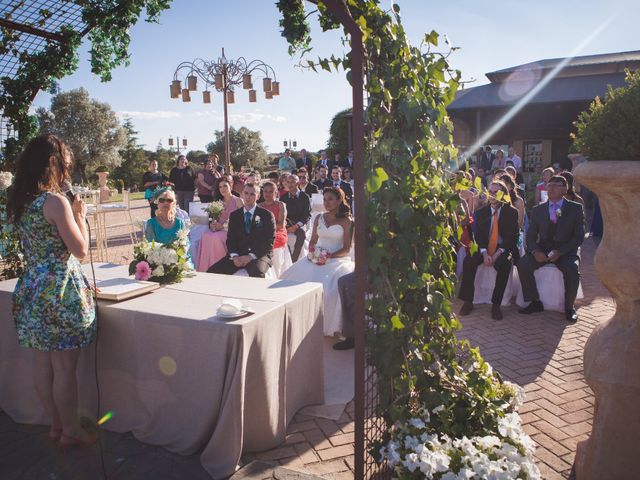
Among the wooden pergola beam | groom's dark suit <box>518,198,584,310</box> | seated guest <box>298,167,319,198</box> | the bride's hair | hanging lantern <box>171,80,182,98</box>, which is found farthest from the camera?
hanging lantern <box>171,80,182,98</box>

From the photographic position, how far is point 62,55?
5035mm

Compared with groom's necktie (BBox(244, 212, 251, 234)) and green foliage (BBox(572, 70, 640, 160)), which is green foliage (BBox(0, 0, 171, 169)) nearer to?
groom's necktie (BBox(244, 212, 251, 234))

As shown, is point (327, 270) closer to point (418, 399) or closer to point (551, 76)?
point (418, 399)

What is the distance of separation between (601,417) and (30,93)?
592 centimetres

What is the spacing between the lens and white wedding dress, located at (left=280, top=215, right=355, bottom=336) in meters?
5.41

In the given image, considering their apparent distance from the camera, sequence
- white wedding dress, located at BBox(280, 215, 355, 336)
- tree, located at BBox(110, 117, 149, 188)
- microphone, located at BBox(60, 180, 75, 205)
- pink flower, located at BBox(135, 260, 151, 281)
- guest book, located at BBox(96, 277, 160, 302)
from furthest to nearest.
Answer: tree, located at BBox(110, 117, 149, 188)
white wedding dress, located at BBox(280, 215, 355, 336)
pink flower, located at BBox(135, 260, 151, 281)
guest book, located at BBox(96, 277, 160, 302)
microphone, located at BBox(60, 180, 75, 205)

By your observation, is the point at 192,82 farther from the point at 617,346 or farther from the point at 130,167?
the point at 130,167

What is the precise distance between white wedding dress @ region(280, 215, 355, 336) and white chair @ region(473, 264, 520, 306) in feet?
6.75

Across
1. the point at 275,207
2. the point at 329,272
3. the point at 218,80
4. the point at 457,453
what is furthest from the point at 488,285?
the point at 218,80

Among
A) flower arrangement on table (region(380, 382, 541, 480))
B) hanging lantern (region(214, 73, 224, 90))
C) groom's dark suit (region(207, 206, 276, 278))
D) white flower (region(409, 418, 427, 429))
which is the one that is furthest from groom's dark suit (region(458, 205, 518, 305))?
hanging lantern (region(214, 73, 224, 90))

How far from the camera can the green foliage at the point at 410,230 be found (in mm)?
2521

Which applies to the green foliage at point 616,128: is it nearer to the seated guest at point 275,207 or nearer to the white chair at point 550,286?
the white chair at point 550,286

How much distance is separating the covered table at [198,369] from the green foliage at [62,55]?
2.15 meters

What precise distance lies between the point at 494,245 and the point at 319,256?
97.1 inches
